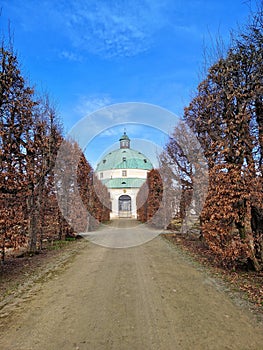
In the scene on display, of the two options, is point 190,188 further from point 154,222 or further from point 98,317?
point 98,317

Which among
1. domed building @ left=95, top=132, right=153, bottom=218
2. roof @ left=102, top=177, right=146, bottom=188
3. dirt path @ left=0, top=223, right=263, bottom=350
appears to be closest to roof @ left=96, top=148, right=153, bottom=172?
domed building @ left=95, top=132, right=153, bottom=218

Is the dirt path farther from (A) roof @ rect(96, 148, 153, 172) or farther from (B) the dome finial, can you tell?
(B) the dome finial

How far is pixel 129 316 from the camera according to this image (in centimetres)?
363

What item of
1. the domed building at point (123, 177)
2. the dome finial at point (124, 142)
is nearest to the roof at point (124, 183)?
the domed building at point (123, 177)

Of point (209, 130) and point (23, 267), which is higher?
point (209, 130)

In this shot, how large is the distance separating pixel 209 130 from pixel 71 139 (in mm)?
9737

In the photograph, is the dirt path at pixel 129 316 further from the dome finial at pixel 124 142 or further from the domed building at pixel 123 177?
the dome finial at pixel 124 142

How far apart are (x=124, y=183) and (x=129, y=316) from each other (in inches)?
1549

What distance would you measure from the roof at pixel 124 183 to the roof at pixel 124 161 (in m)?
2.47

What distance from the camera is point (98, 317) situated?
3617 mm

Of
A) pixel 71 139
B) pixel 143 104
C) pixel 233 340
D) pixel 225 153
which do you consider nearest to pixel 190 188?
pixel 143 104

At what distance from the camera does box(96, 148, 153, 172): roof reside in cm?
4391

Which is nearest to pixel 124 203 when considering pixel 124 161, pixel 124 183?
pixel 124 183

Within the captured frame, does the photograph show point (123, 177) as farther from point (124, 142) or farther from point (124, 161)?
point (124, 142)
